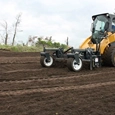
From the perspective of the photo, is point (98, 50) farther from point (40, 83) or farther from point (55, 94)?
point (55, 94)

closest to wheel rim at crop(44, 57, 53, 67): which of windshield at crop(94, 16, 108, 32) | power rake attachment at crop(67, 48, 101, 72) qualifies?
power rake attachment at crop(67, 48, 101, 72)

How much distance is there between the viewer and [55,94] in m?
6.65

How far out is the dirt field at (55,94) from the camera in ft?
17.5

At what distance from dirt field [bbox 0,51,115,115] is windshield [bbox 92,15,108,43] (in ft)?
8.81

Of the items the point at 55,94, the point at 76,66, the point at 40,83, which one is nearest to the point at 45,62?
the point at 76,66

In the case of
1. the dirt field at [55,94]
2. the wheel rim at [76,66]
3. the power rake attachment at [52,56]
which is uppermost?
the power rake attachment at [52,56]

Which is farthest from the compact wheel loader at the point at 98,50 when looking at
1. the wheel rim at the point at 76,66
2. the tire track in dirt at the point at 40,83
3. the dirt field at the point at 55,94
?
the tire track in dirt at the point at 40,83

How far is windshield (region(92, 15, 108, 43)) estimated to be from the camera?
12062 millimetres


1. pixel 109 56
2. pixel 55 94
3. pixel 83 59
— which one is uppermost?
pixel 109 56

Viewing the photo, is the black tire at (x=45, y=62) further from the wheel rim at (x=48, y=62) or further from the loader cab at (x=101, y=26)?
the loader cab at (x=101, y=26)

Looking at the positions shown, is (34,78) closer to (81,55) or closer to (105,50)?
(81,55)

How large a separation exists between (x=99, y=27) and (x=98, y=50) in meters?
1.24

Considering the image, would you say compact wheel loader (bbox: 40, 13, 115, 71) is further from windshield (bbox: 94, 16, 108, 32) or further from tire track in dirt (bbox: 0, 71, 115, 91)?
tire track in dirt (bbox: 0, 71, 115, 91)

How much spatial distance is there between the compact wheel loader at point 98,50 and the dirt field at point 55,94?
158 cm
